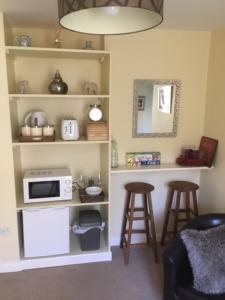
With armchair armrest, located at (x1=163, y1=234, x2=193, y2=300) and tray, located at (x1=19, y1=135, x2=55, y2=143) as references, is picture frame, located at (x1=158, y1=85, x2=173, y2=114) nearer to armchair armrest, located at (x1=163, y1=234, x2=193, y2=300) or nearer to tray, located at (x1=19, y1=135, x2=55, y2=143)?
tray, located at (x1=19, y1=135, x2=55, y2=143)

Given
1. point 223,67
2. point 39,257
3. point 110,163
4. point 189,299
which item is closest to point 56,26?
point 110,163

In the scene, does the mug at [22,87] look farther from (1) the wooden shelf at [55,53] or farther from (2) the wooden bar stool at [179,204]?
(2) the wooden bar stool at [179,204]

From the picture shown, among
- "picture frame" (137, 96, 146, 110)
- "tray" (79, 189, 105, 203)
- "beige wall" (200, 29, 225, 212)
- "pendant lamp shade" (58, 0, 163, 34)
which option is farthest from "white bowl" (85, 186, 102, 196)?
"pendant lamp shade" (58, 0, 163, 34)

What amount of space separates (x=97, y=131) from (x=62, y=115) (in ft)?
1.60

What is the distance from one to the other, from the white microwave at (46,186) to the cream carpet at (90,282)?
72 centimetres

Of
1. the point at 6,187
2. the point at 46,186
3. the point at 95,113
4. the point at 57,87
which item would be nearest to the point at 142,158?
the point at 95,113

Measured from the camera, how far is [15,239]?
2639 millimetres

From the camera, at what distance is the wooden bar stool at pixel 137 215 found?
9.20ft

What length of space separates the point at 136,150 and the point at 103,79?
0.85 meters

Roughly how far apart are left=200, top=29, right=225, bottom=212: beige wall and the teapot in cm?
177

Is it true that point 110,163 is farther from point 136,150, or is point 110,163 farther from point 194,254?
point 194,254

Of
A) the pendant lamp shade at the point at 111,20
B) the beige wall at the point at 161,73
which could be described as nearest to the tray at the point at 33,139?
the beige wall at the point at 161,73

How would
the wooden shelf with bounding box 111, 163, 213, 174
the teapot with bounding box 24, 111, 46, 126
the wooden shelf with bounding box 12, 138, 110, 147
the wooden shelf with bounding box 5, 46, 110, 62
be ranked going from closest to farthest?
the wooden shelf with bounding box 5, 46, 110, 62, the wooden shelf with bounding box 12, 138, 110, 147, the teapot with bounding box 24, 111, 46, 126, the wooden shelf with bounding box 111, 163, 213, 174

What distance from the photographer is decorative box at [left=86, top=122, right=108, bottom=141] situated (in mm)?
2605
